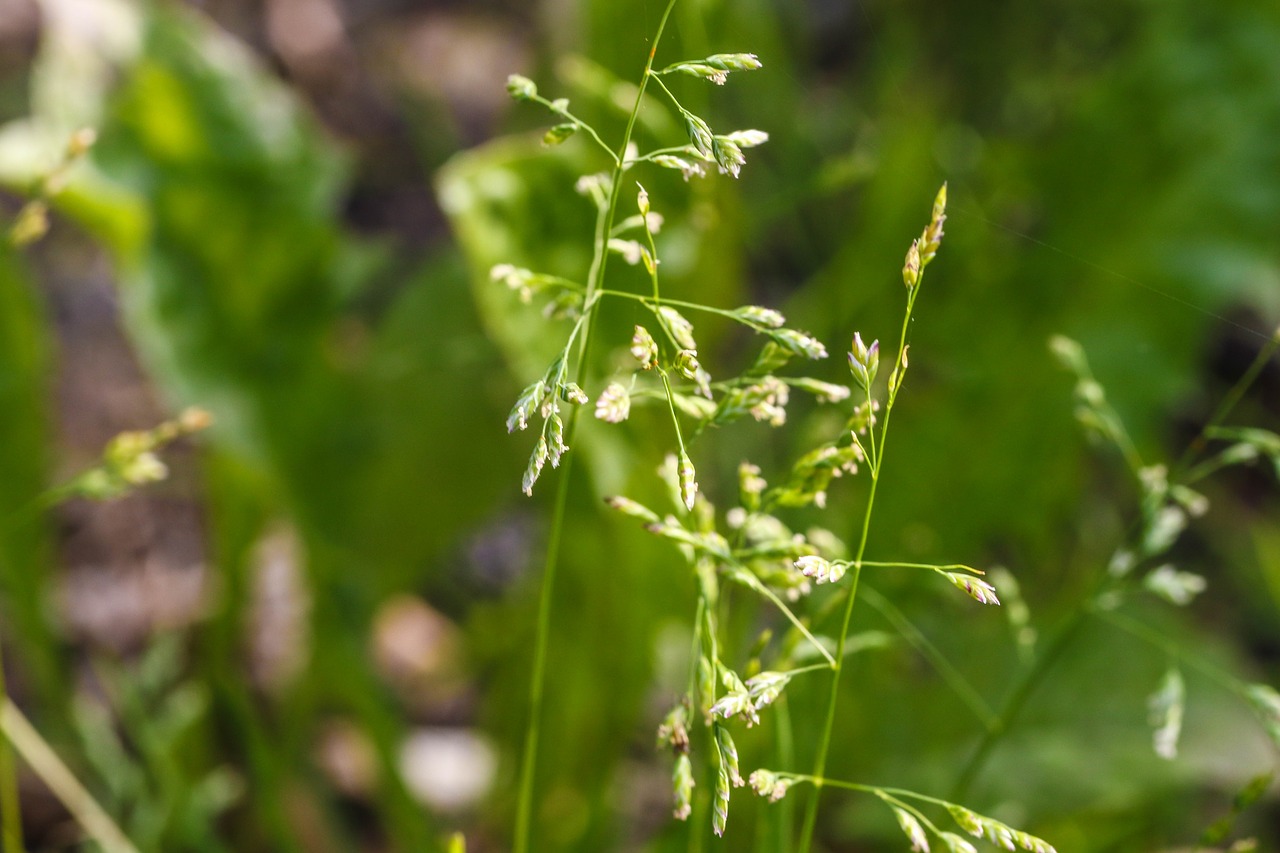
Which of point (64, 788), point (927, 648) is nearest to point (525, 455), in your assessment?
point (64, 788)

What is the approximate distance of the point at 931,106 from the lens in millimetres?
1732

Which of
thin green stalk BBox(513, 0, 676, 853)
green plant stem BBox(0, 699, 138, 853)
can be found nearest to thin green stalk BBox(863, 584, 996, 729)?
thin green stalk BBox(513, 0, 676, 853)

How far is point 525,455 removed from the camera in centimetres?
139

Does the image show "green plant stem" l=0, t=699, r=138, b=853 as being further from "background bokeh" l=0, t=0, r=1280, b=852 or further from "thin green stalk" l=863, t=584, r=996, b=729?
"thin green stalk" l=863, t=584, r=996, b=729

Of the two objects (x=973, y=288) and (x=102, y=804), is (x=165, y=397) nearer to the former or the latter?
(x=102, y=804)

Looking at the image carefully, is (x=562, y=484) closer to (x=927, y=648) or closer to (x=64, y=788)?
(x=927, y=648)

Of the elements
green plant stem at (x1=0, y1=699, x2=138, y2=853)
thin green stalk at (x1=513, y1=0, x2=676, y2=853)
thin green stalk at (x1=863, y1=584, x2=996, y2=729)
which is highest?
thin green stalk at (x1=513, y1=0, x2=676, y2=853)

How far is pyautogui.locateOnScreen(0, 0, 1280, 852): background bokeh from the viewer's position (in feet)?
3.50

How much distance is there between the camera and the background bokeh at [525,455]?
1.07 metres

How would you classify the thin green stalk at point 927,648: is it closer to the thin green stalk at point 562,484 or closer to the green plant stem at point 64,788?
the thin green stalk at point 562,484

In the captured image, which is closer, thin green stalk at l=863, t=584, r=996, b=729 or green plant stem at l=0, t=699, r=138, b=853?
thin green stalk at l=863, t=584, r=996, b=729

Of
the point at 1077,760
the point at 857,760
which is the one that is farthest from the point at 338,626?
the point at 1077,760

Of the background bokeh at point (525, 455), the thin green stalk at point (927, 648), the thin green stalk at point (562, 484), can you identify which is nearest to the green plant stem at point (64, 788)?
the background bokeh at point (525, 455)

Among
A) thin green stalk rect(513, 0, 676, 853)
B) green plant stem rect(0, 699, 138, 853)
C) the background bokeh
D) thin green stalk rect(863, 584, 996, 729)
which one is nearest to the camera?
thin green stalk rect(513, 0, 676, 853)
